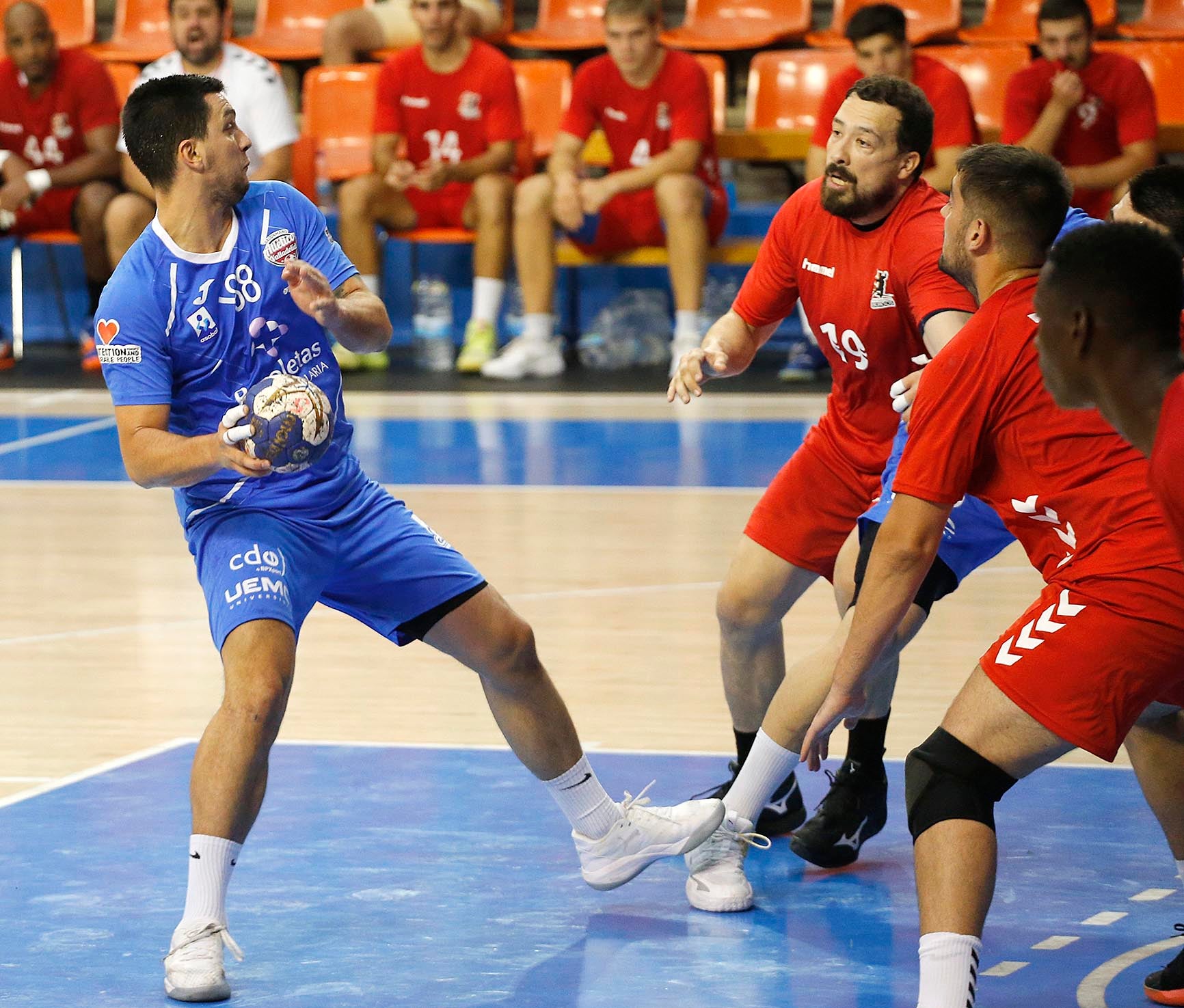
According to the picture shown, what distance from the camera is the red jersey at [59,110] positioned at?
39.1 ft

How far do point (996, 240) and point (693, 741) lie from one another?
218cm

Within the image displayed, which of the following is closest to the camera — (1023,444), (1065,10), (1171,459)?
(1171,459)

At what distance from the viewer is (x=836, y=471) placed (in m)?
4.60

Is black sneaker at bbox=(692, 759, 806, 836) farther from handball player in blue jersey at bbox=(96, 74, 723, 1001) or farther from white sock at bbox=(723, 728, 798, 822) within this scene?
handball player in blue jersey at bbox=(96, 74, 723, 1001)

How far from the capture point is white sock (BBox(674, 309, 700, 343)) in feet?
37.2

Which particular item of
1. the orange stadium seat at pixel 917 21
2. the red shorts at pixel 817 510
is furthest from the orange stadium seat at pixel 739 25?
the red shorts at pixel 817 510

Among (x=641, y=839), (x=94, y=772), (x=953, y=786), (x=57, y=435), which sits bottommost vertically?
(x=57, y=435)

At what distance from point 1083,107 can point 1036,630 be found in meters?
8.20

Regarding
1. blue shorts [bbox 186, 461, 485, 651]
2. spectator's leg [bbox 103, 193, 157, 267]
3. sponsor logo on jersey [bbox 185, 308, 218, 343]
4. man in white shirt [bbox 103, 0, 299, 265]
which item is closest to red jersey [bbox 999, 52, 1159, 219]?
man in white shirt [bbox 103, 0, 299, 265]

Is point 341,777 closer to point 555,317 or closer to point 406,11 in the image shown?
point 555,317

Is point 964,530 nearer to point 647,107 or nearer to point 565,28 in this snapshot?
point 647,107

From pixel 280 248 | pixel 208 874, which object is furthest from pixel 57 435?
pixel 208 874

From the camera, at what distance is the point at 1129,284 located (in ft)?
9.41

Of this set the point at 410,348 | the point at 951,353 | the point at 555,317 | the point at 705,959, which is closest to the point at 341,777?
the point at 705,959
